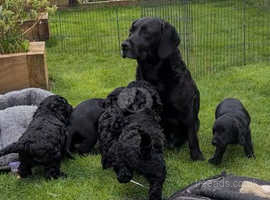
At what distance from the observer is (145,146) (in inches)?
135

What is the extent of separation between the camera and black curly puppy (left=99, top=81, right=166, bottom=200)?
3.50 m

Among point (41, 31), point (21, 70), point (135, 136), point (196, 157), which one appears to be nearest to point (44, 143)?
point (135, 136)

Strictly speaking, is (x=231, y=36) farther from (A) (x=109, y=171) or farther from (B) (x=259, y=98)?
(A) (x=109, y=171)

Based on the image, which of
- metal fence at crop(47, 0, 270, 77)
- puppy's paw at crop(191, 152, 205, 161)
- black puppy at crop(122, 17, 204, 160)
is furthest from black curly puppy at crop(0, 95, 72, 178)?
metal fence at crop(47, 0, 270, 77)

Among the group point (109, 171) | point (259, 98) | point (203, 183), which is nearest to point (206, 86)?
point (259, 98)

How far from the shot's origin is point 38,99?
17.9 feet

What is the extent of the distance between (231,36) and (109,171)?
6.27m

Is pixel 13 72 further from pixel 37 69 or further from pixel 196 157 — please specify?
pixel 196 157

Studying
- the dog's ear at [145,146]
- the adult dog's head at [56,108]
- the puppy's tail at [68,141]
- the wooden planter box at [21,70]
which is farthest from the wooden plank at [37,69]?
the dog's ear at [145,146]

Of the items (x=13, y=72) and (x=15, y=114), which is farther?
(x=13, y=72)

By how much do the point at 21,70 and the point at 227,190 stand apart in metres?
3.84

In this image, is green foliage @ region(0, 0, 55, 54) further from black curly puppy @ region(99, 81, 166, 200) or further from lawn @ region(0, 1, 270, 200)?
black curly puppy @ region(99, 81, 166, 200)

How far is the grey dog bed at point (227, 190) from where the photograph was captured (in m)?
3.22

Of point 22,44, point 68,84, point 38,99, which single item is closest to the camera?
point 38,99
